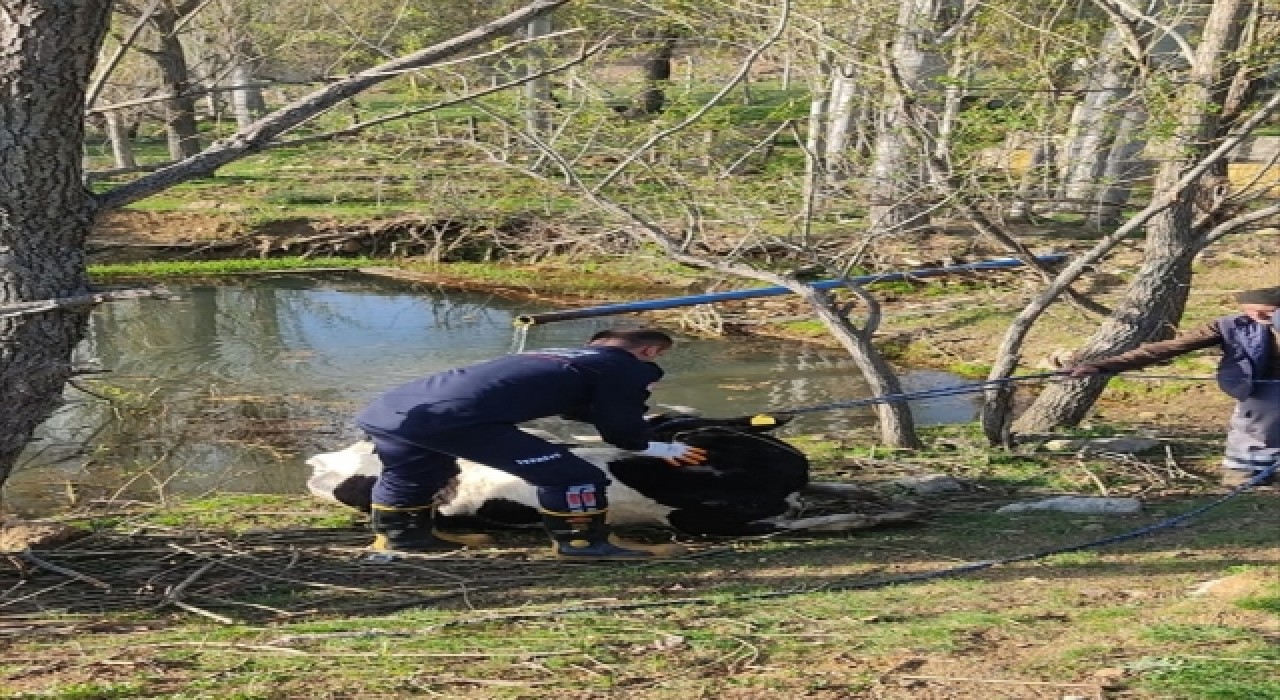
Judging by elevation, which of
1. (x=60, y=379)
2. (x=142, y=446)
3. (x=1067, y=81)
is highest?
(x=1067, y=81)

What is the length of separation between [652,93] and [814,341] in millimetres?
7139

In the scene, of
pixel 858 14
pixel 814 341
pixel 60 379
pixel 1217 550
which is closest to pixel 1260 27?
pixel 858 14

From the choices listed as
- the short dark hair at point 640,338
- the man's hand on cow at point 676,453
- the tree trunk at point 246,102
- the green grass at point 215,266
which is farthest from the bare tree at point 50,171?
the tree trunk at point 246,102

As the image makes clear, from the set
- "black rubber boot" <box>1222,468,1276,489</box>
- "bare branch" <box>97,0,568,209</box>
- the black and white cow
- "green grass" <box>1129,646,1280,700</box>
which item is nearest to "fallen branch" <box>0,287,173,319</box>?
"bare branch" <box>97,0,568,209</box>

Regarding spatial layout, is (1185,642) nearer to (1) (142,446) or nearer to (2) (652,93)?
(2) (652,93)

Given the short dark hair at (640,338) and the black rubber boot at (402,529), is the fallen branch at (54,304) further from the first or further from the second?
the short dark hair at (640,338)

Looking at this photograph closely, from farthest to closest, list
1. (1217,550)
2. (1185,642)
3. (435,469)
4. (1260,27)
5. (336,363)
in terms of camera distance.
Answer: (336,363) → (1260,27) → (435,469) → (1217,550) → (1185,642)

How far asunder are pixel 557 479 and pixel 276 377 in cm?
877

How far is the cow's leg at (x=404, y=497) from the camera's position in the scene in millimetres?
7047

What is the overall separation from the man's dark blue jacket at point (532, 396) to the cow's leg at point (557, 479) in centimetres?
9

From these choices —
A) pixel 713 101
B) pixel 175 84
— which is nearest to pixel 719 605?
pixel 713 101

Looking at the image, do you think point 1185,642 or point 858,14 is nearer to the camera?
point 1185,642

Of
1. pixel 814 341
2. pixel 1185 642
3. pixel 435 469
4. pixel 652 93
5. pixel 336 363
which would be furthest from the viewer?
pixel 814 341

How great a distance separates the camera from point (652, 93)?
35.6 ft
